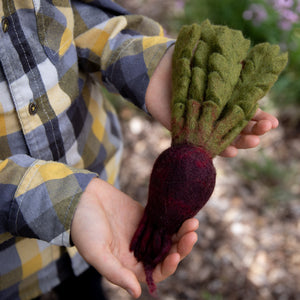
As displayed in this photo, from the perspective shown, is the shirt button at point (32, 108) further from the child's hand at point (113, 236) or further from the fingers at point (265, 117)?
the fingers at point (265, 117)

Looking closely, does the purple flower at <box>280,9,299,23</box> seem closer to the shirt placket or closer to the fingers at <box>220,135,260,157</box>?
the fingers at <box>220,135,260,157</box>

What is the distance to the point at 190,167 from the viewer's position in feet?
2.20

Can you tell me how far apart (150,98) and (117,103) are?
1105 millimetres

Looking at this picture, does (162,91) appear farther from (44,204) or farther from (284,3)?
(284,3)

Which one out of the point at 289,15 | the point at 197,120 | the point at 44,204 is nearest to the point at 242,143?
the point at 197,120

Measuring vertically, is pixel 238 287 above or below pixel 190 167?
below

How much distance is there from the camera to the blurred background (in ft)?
4.45

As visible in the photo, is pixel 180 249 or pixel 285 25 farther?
pixel 285 25

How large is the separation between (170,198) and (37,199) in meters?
0.27

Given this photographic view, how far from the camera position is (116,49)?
819 millimetres

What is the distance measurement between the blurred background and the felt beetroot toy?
2.55 feet

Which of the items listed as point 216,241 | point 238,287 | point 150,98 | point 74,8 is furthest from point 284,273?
point 74,8

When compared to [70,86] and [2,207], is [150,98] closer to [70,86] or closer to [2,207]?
[70,86]

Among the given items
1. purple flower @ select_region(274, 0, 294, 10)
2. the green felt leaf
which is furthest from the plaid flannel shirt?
purple flower @ select_region(274, 0, 294, 10)
